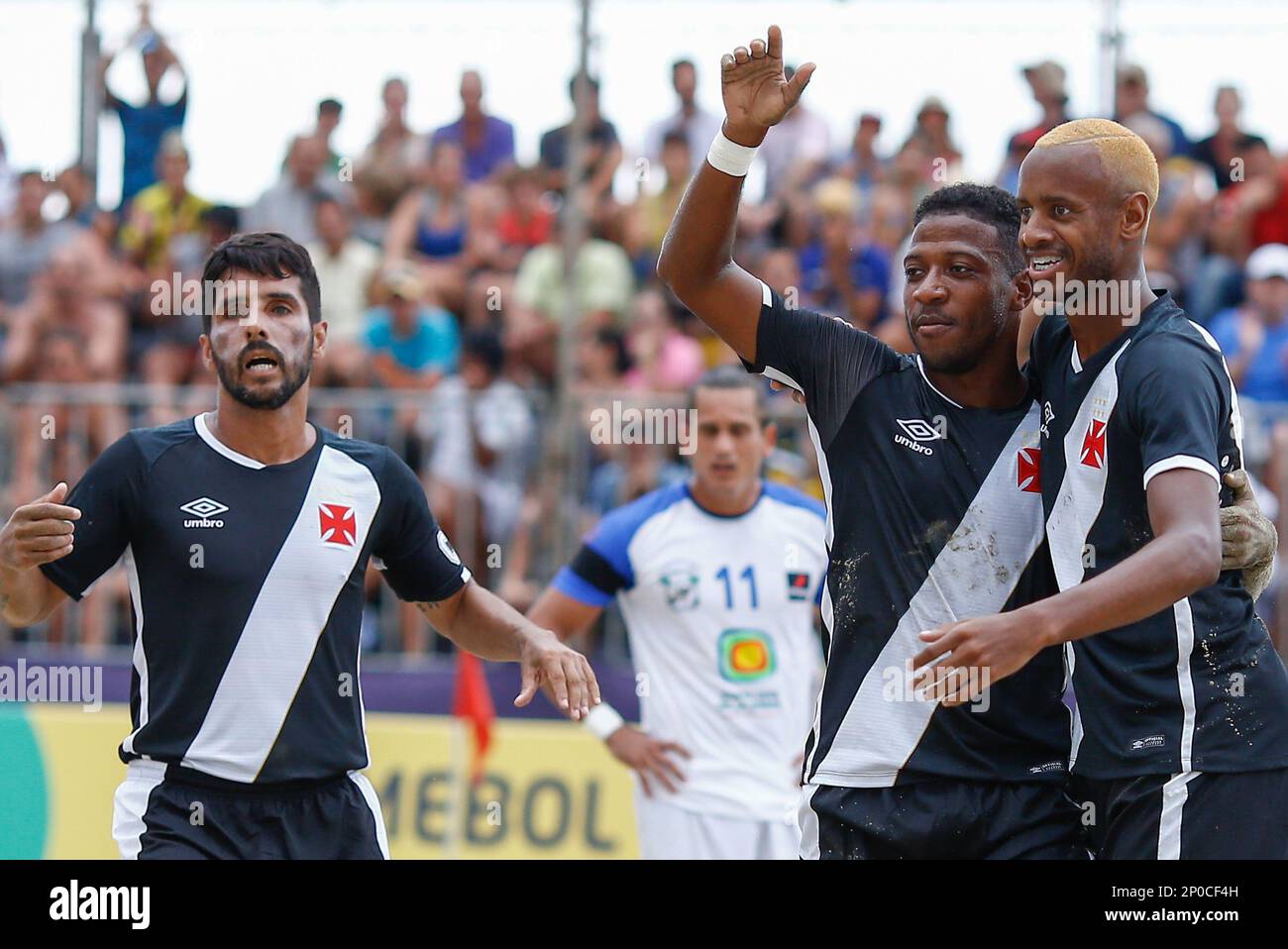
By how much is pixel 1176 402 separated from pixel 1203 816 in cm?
106

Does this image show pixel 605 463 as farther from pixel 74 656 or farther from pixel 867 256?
pixel 74 656

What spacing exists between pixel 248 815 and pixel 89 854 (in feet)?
17.7

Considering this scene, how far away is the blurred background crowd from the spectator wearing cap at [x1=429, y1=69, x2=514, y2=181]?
18 mm

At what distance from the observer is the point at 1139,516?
171 inches

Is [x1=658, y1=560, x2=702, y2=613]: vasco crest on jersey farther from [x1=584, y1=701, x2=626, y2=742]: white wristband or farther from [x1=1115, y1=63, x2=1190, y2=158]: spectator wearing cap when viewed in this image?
[x1=1115, y1=63, x2=1190, y2=158]: spectator wearing cap

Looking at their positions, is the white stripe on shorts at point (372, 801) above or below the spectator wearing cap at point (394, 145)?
below

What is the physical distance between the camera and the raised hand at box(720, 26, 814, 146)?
4.47 meters

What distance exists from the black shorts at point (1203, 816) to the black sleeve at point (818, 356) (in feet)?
4.25

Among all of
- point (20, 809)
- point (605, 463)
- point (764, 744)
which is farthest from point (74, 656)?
point (764, 744)

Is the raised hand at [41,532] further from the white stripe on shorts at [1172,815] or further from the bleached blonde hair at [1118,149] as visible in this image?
the white stripe on shorts at [1172,815]

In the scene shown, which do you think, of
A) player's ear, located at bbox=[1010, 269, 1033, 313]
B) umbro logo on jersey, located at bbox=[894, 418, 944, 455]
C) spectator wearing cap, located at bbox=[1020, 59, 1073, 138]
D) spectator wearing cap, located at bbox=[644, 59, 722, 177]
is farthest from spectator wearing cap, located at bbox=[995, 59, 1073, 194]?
umbro logo on jersey, located at bbox=[894, 418, 944, 455]

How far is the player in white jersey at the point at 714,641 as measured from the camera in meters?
7.79

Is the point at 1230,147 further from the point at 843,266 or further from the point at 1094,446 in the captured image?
the point at 1094,446

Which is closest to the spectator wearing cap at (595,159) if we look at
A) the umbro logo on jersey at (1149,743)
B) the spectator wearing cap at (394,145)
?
the spectator wearing cap at (394,145)
